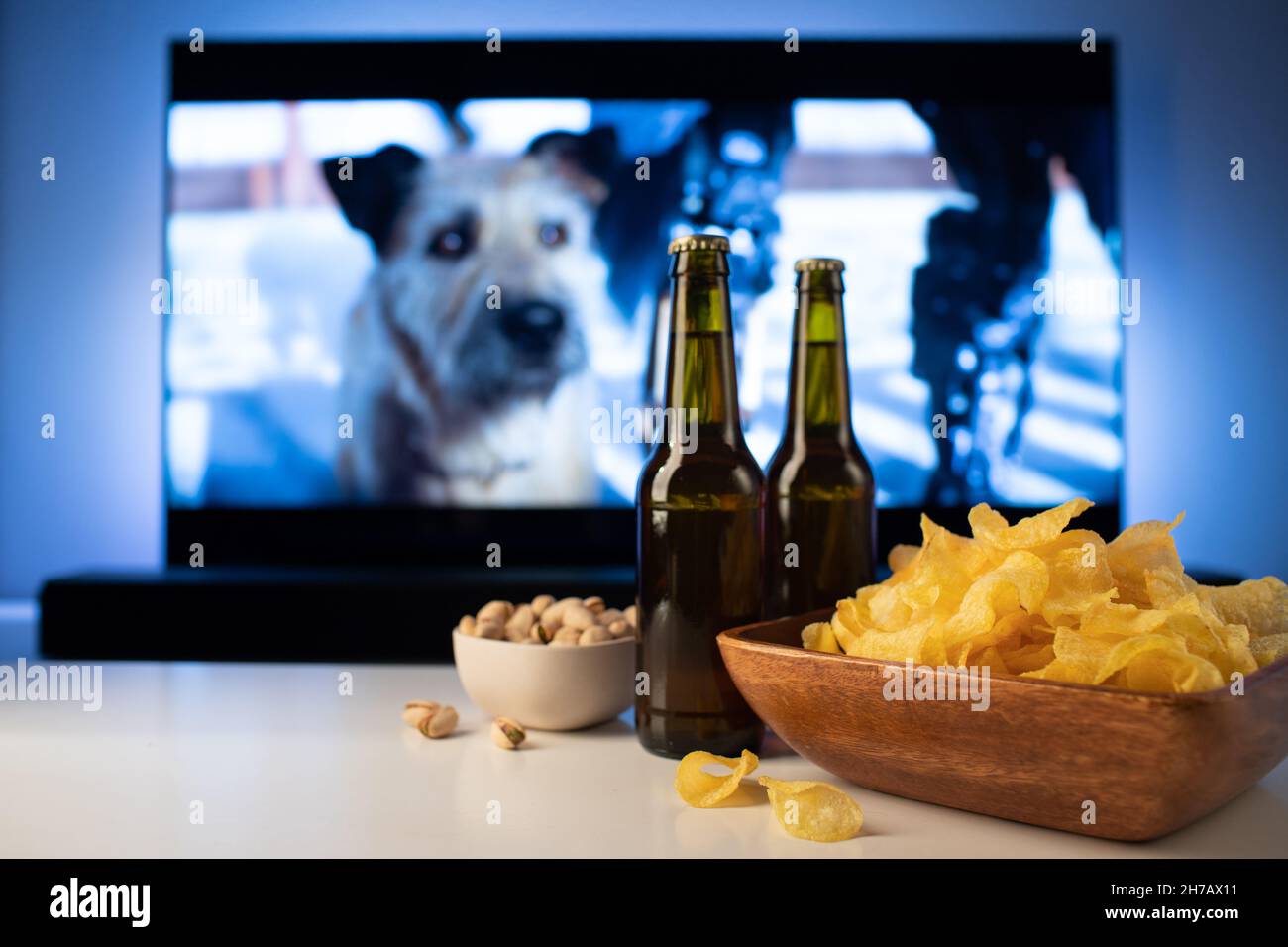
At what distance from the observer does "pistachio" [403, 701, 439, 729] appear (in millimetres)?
843

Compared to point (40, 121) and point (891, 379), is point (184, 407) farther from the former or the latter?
point (891, 379)

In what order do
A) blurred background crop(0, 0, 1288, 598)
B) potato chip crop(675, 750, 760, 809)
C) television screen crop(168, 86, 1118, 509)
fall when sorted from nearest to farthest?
1. potato chip crop(675, 750, 760, 809)
2. television screen crop(168, 86, 1118, 509)
3. blurred background crop(0, 0, 1288, 598)

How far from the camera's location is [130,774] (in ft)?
2.35

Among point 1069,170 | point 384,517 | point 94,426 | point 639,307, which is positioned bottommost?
point 384,517

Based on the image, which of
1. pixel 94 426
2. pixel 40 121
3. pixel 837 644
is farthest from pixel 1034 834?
pixel 40 121

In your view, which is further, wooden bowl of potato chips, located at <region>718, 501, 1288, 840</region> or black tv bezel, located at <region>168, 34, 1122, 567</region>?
black tv bezel, located at <region>168, 34, 1122, 567</region>

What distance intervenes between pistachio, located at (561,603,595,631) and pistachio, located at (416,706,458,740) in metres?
0.12

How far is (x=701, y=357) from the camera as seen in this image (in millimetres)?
785

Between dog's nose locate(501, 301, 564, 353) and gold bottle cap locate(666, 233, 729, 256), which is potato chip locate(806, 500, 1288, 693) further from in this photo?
dog's nose locate(501, 301, 564, 353)

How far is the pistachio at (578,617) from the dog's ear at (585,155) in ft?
7.74

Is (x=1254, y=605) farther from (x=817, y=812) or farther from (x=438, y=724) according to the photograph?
(x=438, y=724)

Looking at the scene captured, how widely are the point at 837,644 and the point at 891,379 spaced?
2.44m

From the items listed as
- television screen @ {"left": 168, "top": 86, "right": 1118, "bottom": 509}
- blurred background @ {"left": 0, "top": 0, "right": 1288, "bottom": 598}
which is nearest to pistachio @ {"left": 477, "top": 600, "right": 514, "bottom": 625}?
television screen @ {"left": 168, "top": 86, "right": 1118, "bottom": 509}

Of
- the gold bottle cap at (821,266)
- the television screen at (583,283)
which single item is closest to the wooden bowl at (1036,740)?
the gold bottle cap at (821,266)
